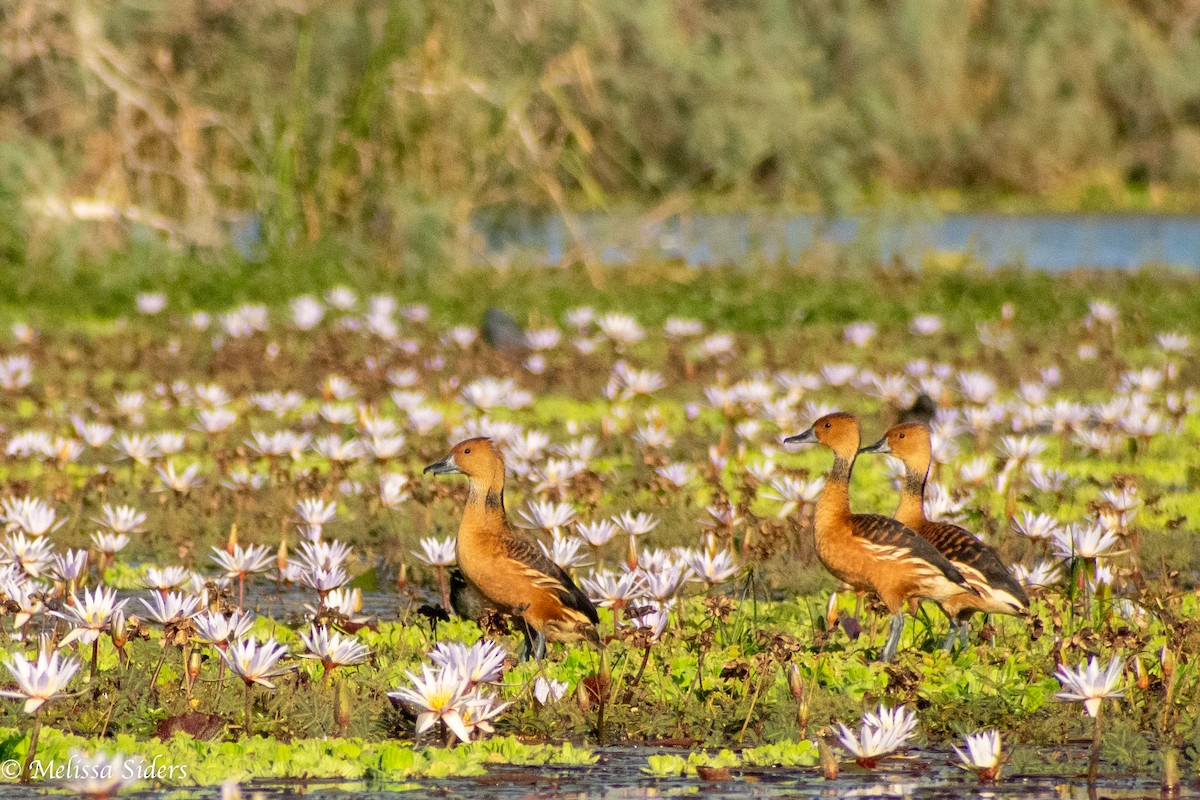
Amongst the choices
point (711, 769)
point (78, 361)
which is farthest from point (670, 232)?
point (711, 769)

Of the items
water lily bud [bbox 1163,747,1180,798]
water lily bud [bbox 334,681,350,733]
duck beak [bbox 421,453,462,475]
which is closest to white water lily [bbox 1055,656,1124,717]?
water lily bud [bbox 1163,747,1180,798]

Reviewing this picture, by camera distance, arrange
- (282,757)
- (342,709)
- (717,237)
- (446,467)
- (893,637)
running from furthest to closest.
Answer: (717,237) < (446,467) < (893,637) < (342,709) < (282,757)

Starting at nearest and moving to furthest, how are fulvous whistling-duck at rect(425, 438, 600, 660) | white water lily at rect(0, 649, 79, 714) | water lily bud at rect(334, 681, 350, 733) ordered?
white water lily at rect(0, 649, 79, 714) → water lily bud at rect(334, 681, 350, 733) → fulvous whistling-duck at rect(425, 438, 600, 660)

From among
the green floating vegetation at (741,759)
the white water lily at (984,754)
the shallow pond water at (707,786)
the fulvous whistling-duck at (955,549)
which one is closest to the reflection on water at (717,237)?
the fulvous whistling-duck at (955,549)

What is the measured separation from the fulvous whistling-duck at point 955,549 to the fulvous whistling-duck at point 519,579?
3.46ft

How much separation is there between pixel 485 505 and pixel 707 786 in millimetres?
1424

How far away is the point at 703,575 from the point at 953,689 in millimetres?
842

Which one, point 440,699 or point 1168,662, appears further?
point 1168,662

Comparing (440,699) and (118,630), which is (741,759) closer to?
(440,699)

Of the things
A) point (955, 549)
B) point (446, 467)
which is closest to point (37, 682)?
point (446, 467)

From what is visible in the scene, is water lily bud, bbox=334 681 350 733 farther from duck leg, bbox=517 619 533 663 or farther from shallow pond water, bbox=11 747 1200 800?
duck leg, bbox=517 619 533 663

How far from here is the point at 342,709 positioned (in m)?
4.90

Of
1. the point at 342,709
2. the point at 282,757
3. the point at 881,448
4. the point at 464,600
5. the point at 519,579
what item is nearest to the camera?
the point at 282,757

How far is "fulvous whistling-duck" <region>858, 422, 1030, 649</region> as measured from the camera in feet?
18.0
